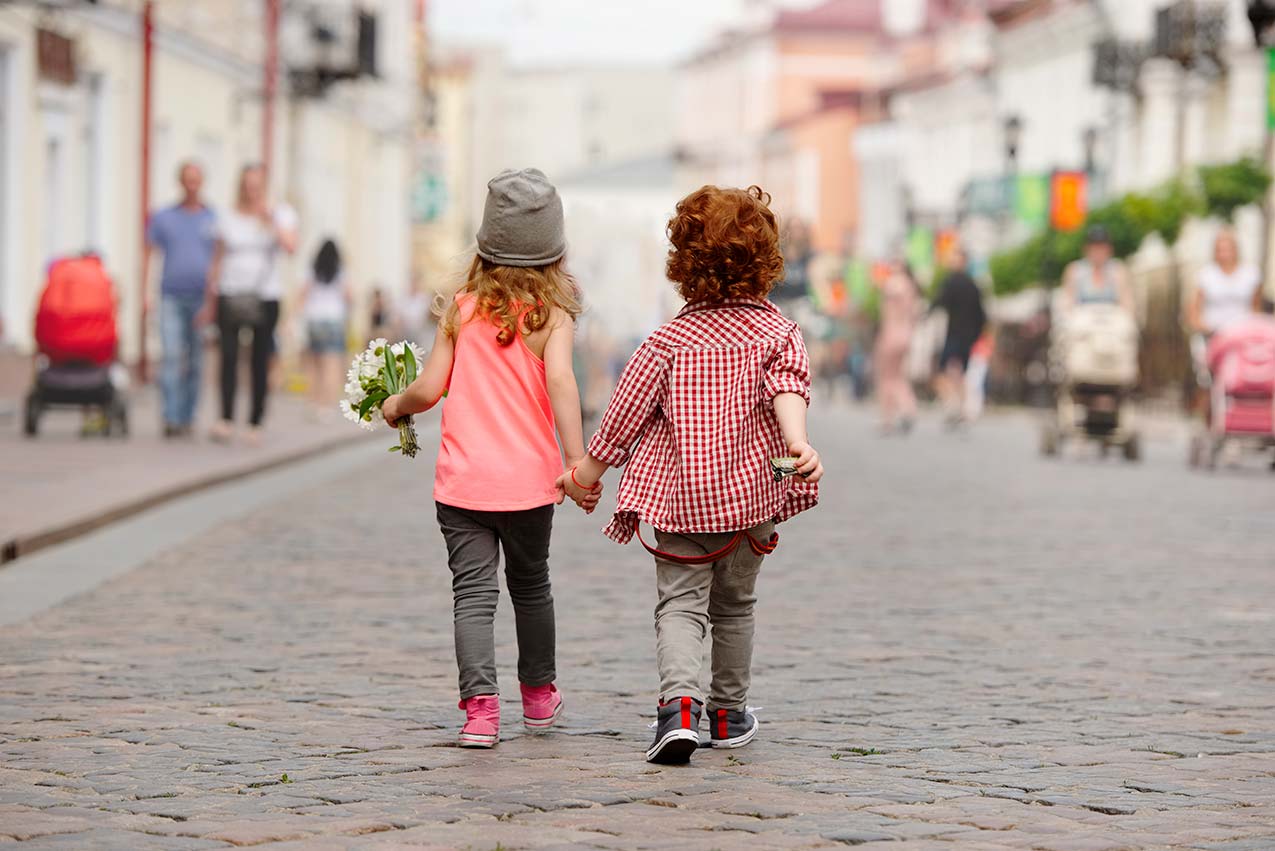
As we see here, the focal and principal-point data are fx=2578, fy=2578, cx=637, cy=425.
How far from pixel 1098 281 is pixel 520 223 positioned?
13923mm

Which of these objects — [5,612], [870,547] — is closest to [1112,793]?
[5,612]

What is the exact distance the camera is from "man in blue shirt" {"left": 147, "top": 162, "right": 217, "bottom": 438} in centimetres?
1798

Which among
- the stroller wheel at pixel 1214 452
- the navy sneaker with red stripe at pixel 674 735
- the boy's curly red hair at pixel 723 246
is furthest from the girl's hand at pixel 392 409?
the stroller wheel at pixel 1214 452

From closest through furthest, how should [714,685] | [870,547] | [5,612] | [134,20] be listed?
[714,685], [5,612], [870,547], [134,20]

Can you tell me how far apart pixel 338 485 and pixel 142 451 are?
1.56 metres

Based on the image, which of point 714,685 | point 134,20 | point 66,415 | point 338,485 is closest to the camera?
point 714,685

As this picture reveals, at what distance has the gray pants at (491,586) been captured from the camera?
649 centimetres

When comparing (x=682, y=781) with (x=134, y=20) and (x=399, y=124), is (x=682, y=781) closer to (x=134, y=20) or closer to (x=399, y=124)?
(x=134, y=20)

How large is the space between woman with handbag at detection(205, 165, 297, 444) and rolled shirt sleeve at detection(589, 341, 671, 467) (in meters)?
11.8

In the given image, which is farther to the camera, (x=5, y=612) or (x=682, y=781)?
(x=5, y=612)

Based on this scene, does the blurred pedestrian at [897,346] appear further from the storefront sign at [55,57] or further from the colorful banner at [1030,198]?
the colorful banner at [1030,198]

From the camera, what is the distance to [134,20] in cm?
3006

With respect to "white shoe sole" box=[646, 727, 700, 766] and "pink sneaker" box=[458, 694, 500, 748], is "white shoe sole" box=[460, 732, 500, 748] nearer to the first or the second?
"pink sneaker" box=[458, 694, 500, 748]

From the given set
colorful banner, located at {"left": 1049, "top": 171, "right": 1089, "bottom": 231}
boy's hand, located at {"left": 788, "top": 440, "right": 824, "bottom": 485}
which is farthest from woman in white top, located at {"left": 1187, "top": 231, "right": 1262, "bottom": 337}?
colorful banner, located at {"left": 1049, "top": 171, "right": 1089, "bottom": 231}
